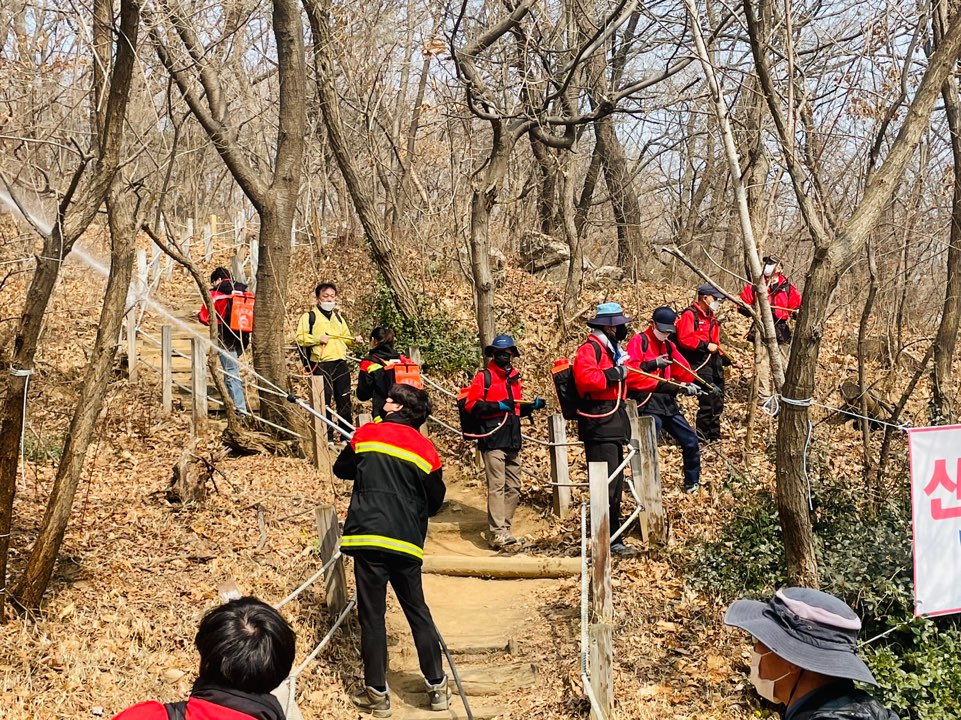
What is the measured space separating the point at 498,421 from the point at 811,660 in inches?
260

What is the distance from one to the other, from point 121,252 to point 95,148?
0.74 metres

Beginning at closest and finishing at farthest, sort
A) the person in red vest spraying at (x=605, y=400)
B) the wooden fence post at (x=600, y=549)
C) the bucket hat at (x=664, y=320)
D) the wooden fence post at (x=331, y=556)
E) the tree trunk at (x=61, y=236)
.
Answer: the tree trunk at (x=61, y=236) → the wooden fence post at (x=600, y=549) → the wooden fence post at (x=331, y=556) → the person in red vest spraying at (x=605, y=400) → the bucket hat at (x=664, y=320)

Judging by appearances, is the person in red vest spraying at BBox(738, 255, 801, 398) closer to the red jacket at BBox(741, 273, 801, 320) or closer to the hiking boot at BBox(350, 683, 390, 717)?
the red jacket at BBox(741, 273, 801, 320)

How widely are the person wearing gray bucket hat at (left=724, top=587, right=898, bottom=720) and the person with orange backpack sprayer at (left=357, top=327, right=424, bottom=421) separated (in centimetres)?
754

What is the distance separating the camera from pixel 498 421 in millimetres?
9141

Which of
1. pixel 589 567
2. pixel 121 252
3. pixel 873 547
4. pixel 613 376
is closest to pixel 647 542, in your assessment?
pixel 589 567

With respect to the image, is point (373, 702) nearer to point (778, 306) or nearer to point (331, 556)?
point (331, 556)

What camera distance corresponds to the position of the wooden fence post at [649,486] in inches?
332

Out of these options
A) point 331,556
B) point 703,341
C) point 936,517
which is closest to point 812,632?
point 936,517

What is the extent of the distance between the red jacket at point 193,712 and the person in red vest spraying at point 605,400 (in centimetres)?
590

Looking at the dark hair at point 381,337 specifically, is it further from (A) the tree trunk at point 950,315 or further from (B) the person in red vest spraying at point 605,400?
(A) the tree trunk at point 950,315

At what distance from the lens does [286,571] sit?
7480 millimetres

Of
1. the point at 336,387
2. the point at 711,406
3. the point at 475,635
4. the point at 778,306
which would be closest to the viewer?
the point at 475,635

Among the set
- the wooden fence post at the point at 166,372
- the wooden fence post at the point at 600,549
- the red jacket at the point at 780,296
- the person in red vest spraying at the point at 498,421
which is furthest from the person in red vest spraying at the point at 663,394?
the wooden fence post at the point at 166,372
